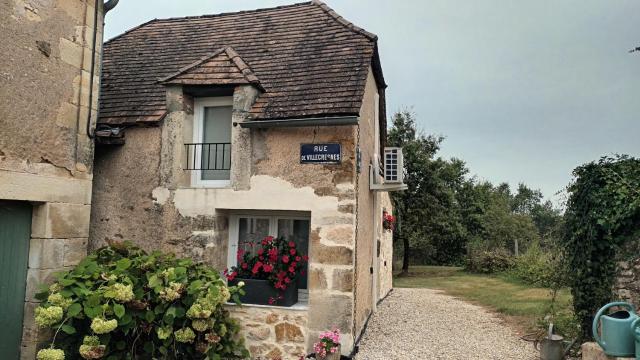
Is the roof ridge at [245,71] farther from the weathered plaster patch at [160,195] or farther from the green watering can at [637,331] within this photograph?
the green watering can at [637,331]

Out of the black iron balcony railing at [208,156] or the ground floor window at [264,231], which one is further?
the black iron balcony railing at [208,156]

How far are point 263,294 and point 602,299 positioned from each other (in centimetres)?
501

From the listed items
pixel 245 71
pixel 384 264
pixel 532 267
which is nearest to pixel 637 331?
pixel 245 71

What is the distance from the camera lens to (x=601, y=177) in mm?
6090

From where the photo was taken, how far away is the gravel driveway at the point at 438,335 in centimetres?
651

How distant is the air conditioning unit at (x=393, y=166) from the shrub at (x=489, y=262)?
48.6ft

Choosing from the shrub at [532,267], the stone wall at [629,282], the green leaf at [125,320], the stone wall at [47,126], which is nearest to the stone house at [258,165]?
the stone wall at [47,126]

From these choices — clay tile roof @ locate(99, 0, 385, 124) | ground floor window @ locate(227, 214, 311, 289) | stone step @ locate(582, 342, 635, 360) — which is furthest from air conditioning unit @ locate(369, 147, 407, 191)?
stone step @ locate(582, 342, 635, 360)

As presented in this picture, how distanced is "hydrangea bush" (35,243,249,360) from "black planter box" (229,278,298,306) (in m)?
0.57

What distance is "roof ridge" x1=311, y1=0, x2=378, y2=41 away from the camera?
7355mm

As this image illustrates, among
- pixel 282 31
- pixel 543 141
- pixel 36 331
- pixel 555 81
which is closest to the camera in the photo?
pixel 36 331

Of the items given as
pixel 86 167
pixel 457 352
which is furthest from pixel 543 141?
pixel 86 167

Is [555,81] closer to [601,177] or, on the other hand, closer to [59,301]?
[601,177]

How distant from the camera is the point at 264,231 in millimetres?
6926
